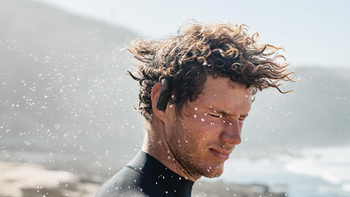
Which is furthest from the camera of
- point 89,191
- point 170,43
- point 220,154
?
Result: point 89,191

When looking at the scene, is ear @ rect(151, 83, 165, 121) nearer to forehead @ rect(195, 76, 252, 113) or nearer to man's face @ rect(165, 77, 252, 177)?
man's face @ rect(165, 77, 252, 177)

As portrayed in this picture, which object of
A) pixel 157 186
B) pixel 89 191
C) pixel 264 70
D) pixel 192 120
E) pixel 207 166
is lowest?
pixel 157 186

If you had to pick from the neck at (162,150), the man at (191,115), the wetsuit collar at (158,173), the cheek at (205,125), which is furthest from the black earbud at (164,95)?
the wetsuit collar at (158,173)

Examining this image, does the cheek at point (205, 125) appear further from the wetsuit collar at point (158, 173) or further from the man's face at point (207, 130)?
the wetsuit collar at point (158, 173)

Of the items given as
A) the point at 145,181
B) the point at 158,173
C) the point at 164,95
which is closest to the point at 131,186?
the point at 145,181

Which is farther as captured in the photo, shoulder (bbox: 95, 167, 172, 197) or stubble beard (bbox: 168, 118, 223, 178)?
stubble beard (bbox: 168, 118, 223, 178)

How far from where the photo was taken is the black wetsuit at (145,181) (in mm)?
2461

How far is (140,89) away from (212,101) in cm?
97

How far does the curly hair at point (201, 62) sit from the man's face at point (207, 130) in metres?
0.09

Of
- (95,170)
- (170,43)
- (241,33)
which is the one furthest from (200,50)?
(95,170)

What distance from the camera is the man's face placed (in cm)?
→ 271

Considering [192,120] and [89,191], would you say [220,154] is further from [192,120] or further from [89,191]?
[89,191]

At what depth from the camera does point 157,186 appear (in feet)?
8.49

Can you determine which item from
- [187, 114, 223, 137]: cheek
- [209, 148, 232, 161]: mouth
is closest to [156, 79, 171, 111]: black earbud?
[187, 114, 223, 137]: cheek
